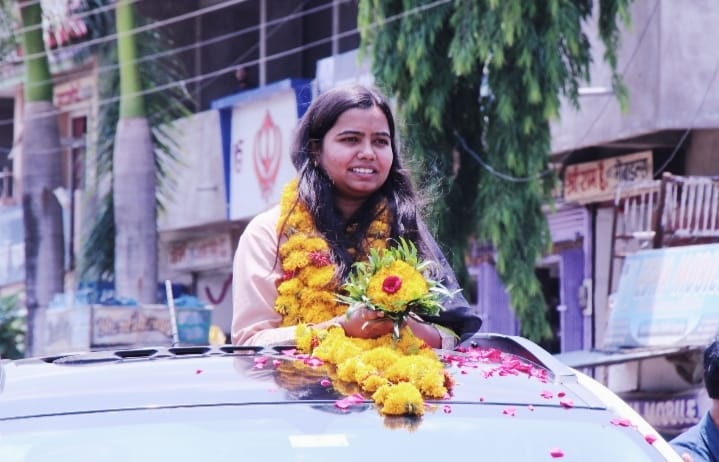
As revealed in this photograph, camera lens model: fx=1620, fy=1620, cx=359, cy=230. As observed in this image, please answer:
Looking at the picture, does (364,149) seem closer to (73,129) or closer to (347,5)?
(347,5)

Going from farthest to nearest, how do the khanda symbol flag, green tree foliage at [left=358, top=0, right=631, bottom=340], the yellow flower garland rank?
the khanda symbol flag → green tree foliage at [left=358, top=0, right=631, bottom=340] → the yellow flower garland

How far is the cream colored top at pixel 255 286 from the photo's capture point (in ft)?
12.7

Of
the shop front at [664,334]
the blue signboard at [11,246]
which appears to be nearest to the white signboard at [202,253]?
the blue signboard at [11,246]

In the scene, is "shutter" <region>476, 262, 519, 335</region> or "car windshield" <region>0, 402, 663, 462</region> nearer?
"car windshield" <region>0, 402, 663, 462</region>

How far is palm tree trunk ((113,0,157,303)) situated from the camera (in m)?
19.0

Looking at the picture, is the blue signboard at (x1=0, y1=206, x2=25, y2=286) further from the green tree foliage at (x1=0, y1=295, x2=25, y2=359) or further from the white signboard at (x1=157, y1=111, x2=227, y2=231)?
the white signboard at (x1=157, y1=111, x2=227, y2=231)

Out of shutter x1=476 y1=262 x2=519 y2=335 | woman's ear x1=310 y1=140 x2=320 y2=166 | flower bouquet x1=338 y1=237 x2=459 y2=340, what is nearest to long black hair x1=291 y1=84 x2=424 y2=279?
woman's ear x1=310 y1=140 x2=320 y2=166

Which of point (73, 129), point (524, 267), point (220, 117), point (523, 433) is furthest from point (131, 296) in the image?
point (523, 433)

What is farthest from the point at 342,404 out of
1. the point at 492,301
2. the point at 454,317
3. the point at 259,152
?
the point at 259,152

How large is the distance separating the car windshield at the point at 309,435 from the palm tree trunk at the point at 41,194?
1870 cm

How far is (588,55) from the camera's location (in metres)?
13.6

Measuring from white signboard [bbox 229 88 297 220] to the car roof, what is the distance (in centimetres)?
1667

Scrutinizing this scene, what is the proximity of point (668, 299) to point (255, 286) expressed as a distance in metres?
7.42

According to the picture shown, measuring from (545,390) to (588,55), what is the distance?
10.8 meters
